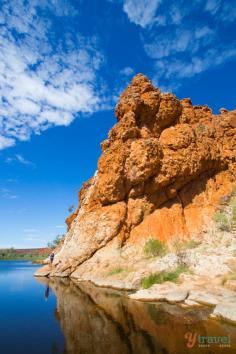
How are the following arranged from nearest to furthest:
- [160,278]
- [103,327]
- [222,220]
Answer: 1. [103,327]
2. [160,278]
3. [222,220]

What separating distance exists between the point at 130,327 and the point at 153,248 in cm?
1791

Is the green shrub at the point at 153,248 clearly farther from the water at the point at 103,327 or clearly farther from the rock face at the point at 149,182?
the water at the point at 103,327

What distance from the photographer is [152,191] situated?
117 ft

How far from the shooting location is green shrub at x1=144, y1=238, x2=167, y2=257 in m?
30.2

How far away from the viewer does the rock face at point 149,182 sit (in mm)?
33688

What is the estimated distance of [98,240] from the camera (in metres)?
33.2

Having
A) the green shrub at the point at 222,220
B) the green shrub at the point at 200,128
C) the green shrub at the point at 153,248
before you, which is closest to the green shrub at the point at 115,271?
the green shrub at the point at 153,248

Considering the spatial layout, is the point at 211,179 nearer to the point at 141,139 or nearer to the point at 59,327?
the point at 141,139

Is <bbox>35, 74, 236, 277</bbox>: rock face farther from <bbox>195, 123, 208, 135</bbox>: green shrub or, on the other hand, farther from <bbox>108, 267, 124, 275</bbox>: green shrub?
<bbox>108, 267, 124, 275</bbox>: green shrub

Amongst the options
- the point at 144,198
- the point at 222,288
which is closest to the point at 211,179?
the point at 144,198

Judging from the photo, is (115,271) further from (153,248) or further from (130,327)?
(130,327)

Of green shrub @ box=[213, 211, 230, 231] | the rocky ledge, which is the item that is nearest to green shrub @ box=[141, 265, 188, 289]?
the rocky ledge

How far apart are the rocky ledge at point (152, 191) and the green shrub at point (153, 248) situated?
110mm

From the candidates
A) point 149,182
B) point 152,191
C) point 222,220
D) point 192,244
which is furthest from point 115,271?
point 222,220
